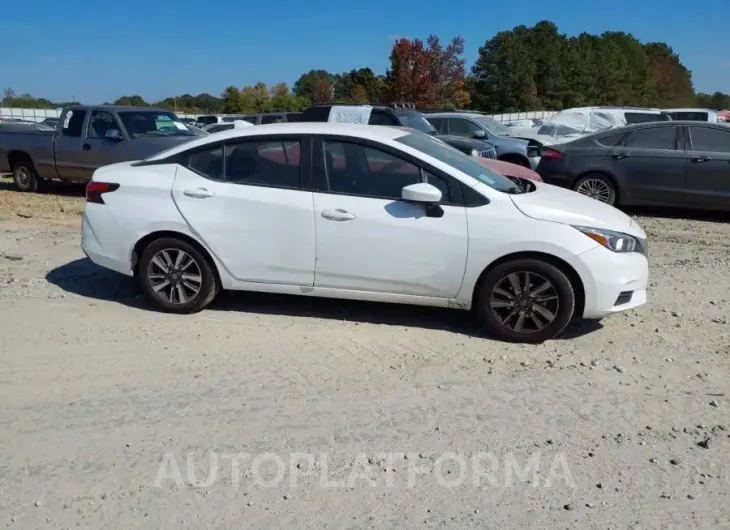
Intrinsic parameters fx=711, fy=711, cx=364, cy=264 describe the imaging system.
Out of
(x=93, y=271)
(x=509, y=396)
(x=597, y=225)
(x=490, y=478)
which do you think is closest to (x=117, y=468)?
(x=490, y=478)

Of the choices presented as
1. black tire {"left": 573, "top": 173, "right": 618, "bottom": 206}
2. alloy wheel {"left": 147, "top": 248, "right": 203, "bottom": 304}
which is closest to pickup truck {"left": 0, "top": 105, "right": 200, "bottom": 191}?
alloy wheel {"left": 147, "top": 248, "right": 203, "bottom": 304}

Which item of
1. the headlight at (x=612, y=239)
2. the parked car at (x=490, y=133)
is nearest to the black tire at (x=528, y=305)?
the headlight at (x=612, y=239)

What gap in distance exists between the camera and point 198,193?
19.2ft

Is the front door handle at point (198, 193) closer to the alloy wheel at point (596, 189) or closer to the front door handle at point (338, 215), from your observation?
the front door handle at point (338, 215)

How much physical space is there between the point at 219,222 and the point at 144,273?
849mm

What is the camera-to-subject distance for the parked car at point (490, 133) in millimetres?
15320

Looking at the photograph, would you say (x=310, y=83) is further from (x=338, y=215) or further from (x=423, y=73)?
(x=338, y=215)

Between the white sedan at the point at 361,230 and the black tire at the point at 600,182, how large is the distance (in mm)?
5217

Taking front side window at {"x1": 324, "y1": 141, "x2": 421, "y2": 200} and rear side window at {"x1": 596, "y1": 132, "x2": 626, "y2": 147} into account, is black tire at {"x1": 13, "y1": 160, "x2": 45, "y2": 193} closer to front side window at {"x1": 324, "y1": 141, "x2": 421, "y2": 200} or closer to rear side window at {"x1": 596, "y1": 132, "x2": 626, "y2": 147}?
front side window at {"x1": 324, "y1": 141, "x2": 421, "y2": 200}

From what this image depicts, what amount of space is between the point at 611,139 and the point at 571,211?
6.25 metres

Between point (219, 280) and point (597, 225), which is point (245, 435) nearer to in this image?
point (219, 280)

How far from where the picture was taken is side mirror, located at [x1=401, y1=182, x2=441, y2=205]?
5.27 metres

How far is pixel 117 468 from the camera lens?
3660 mm

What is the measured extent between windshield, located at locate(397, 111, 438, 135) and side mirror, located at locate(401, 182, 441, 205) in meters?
9.94
